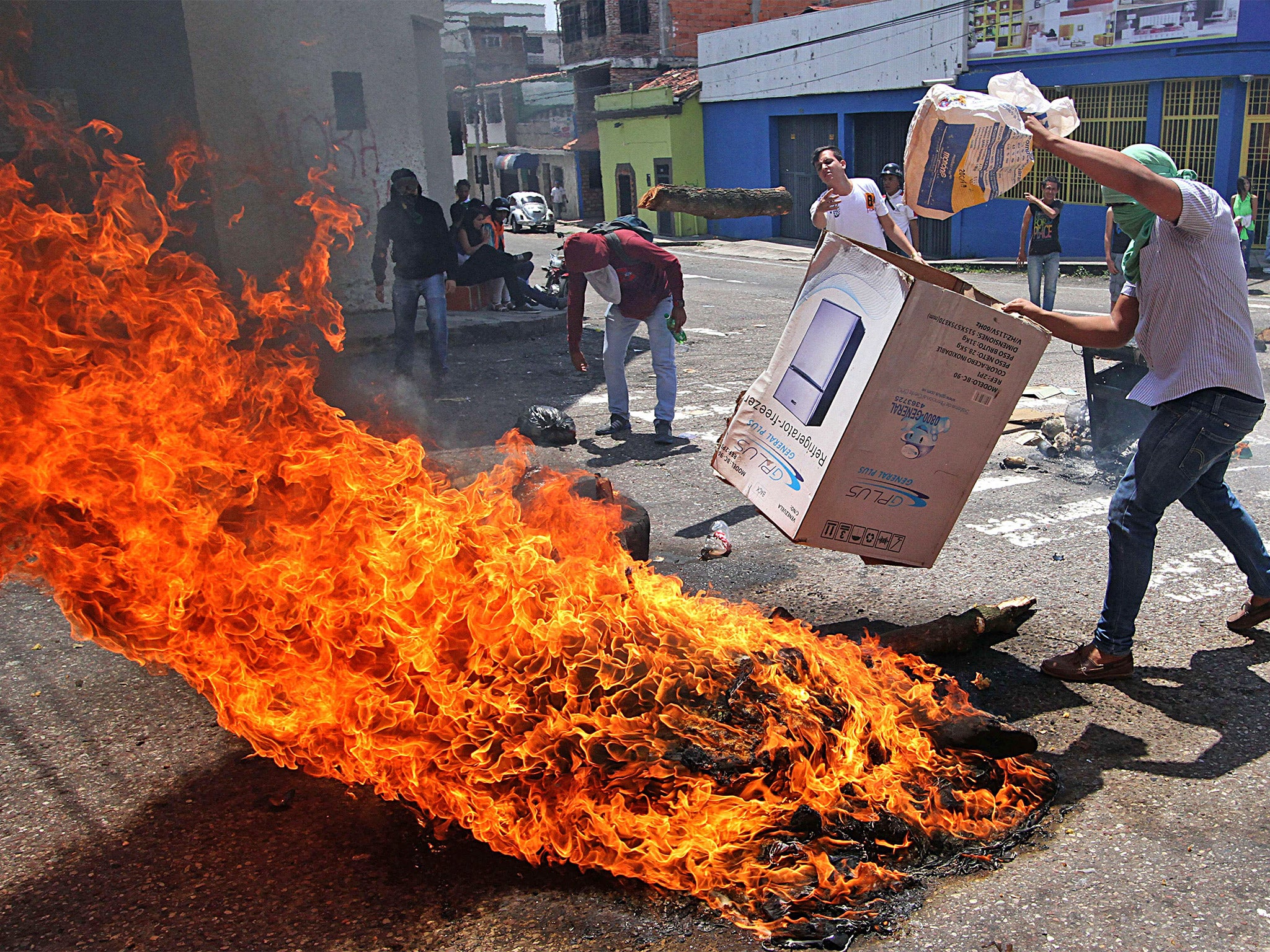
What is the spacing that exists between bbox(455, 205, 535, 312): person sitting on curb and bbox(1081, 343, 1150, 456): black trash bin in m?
8.92

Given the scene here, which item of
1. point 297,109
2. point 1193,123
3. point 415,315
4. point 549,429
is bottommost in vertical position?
point 549,429

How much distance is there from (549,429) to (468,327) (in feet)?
17.4

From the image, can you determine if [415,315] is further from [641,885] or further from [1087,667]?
[641,885]

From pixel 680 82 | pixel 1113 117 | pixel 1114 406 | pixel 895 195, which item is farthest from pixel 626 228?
pixel 680 82

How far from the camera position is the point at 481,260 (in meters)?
14.1

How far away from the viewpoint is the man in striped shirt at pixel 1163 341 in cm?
355

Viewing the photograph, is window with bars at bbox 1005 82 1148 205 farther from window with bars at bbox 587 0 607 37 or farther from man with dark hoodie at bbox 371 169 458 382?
window with bars at bbox 587 0 607 37

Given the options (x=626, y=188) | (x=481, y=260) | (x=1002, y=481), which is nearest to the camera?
(x=1002, y=481)

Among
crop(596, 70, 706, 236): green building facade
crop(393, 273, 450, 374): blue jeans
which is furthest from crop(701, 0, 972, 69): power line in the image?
crop(393, 273, 450, 374): blue jeans

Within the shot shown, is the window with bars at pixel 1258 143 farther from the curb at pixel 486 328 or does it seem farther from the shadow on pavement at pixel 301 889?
the shadow on pavement at pixel 301 889

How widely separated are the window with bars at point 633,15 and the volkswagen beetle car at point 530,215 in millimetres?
11454

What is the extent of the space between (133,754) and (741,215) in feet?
20.4

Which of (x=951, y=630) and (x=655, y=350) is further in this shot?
(x=655, y=350)

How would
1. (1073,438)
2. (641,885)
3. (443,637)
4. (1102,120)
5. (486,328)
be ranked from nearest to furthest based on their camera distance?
(641,885), (443,637), (1073,438), (486,328), (1102,120)
